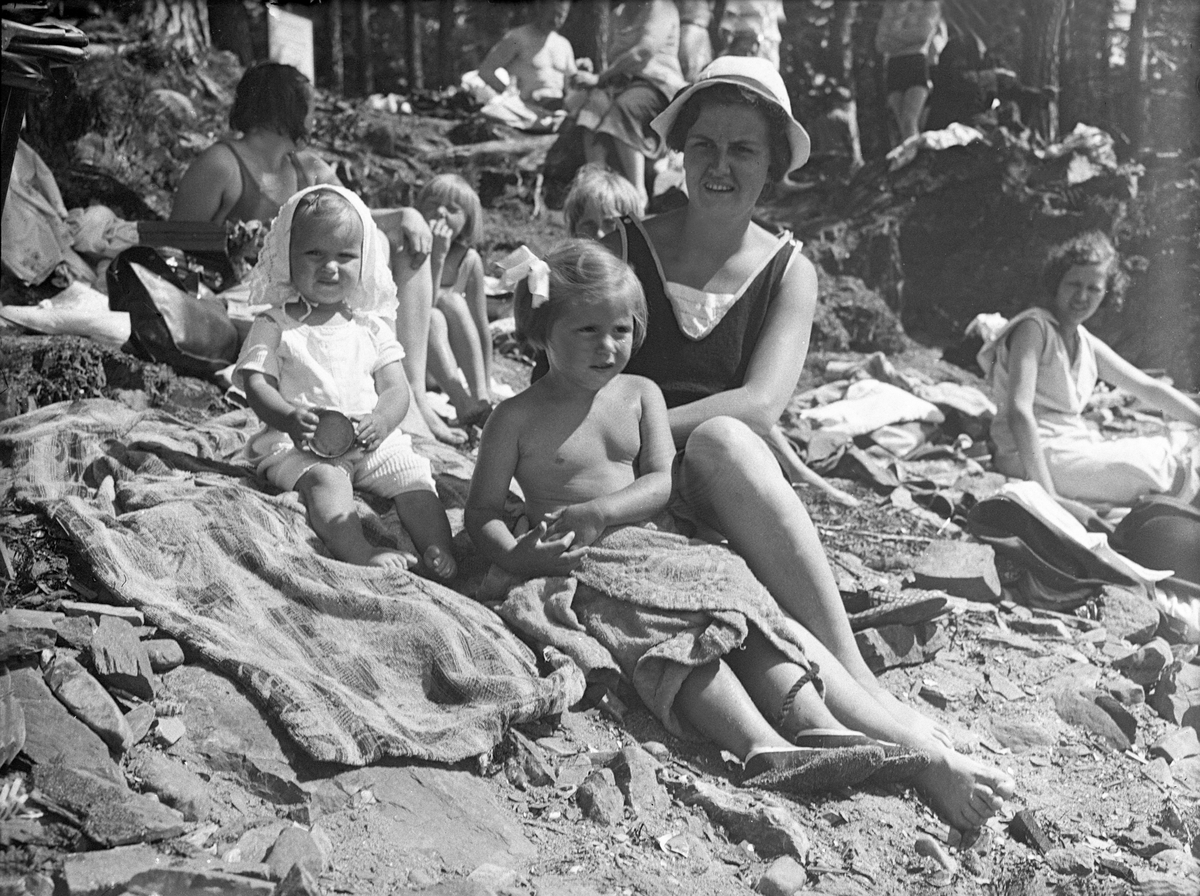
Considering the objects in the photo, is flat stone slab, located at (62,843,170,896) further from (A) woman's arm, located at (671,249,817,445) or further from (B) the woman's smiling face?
(B) the woman's smiling face

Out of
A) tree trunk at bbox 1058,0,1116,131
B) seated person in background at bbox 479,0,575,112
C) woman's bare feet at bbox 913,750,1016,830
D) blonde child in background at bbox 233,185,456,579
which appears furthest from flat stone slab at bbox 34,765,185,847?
tree trunk at bbox 1058,0,1116,131

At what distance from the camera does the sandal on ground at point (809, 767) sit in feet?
9.42

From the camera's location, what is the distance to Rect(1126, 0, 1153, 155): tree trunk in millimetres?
11203

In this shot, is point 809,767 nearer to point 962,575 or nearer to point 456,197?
point 962,575

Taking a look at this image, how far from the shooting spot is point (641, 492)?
330cm

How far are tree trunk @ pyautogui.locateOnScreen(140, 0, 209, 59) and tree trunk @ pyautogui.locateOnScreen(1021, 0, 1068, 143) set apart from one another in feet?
24.8

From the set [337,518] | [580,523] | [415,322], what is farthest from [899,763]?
[415,322]

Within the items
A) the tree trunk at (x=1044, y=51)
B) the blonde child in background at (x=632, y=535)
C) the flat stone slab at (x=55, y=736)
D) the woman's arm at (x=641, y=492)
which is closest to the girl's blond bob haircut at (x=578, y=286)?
the blonde child in background at (x=632, y=535)

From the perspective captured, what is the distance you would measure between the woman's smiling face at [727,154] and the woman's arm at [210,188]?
2.52 meters

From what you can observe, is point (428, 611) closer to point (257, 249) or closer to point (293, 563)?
point (293, 563)

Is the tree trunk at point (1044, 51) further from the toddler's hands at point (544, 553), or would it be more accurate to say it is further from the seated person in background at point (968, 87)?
the toddler's hands at point (544, 553)

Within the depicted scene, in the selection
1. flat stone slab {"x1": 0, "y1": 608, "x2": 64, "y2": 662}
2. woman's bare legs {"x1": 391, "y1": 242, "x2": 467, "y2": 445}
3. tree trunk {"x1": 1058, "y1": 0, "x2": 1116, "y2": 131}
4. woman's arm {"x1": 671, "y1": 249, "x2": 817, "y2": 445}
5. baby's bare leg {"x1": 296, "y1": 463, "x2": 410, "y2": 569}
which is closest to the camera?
flat stone slab {"x1": 0, "y1": 608, "x2": 64, "y2": 662}

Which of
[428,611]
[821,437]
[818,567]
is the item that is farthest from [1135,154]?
[428,611]

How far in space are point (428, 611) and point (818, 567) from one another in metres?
1.07
